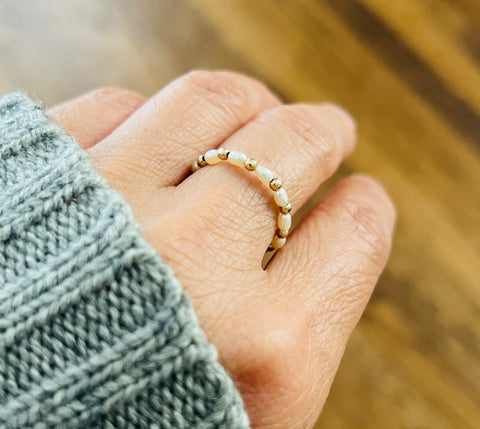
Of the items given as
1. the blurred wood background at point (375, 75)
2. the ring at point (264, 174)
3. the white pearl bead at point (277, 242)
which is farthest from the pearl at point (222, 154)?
the blurred wood background at point (375, 75)

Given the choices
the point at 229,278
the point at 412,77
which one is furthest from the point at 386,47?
the point at 229,278

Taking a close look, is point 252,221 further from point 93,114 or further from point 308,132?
point 93,114

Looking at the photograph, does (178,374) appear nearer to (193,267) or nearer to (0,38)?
(193,267)

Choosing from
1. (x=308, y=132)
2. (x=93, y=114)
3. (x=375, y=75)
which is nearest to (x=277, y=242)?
(x=308, y=132)

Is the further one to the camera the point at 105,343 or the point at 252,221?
the point at 252,221

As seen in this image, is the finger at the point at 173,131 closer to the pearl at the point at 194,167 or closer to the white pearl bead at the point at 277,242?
the pearl at the point at 194,167

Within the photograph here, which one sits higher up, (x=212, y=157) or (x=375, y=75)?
(x=375, y=75)

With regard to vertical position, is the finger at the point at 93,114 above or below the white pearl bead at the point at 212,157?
below
